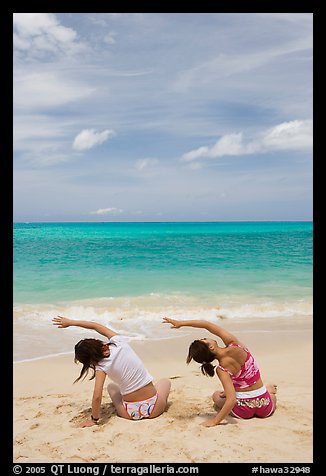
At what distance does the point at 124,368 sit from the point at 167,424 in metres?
0.66

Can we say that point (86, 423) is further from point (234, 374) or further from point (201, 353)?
point (234, 374)

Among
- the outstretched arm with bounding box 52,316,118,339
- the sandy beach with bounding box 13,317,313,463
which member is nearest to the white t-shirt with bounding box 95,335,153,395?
the outstretched arm with bounding box 52,316,118,339

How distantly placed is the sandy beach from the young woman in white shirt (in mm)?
116

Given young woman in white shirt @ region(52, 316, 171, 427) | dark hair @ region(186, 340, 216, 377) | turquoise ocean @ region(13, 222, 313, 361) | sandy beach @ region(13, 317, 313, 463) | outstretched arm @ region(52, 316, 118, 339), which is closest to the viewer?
sandy beach @ region(13, 317, 313, 463)

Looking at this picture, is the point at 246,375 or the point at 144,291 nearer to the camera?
the point at 246,375

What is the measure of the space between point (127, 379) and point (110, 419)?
463 millimetres

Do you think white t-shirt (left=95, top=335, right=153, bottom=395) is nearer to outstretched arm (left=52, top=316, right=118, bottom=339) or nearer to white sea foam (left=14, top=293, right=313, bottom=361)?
outstretched arm (left=52, top=316, right=118, bottom=339)

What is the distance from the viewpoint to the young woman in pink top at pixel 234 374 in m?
4.13

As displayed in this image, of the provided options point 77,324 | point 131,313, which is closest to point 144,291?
point 131,313

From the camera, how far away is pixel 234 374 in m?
4.31

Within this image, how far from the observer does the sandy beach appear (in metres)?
3.72

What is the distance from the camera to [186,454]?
3.69 meters
